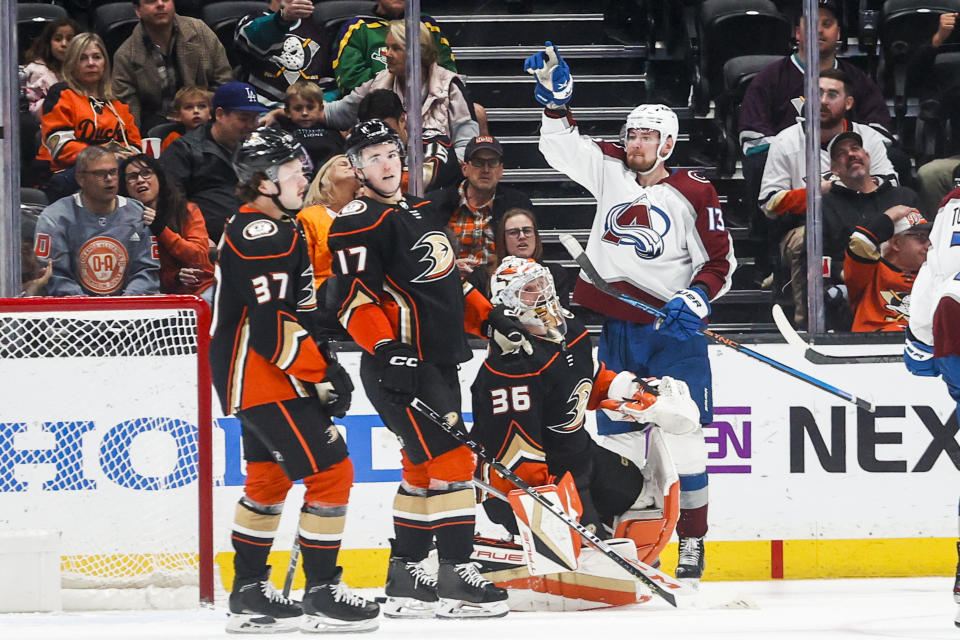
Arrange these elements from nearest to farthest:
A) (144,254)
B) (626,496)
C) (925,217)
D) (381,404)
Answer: (381,404) → (626,496) → (144,254) → (925,217)

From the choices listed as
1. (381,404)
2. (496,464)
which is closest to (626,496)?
(496,464)

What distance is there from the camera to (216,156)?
15.6ft

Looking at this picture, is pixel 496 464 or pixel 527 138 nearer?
pixel 496 464

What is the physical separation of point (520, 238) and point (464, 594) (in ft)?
4.11

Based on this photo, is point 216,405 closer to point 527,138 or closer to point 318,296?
point 318,296

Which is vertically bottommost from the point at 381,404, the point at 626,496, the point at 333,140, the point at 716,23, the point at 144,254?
the point at 626,496

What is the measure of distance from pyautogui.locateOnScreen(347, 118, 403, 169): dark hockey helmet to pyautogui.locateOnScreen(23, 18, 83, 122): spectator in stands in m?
1.32

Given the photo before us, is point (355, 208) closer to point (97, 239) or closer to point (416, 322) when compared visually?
point (416, 322)

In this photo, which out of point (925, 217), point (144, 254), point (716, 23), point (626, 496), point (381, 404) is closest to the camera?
point (381, 404)

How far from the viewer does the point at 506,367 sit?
411 centimetres

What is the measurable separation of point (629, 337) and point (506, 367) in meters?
0.69

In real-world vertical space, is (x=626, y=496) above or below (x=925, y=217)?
below

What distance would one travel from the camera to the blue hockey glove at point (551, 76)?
4.51 metres

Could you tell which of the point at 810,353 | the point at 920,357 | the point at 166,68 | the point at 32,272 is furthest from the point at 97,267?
the point at 920,357
